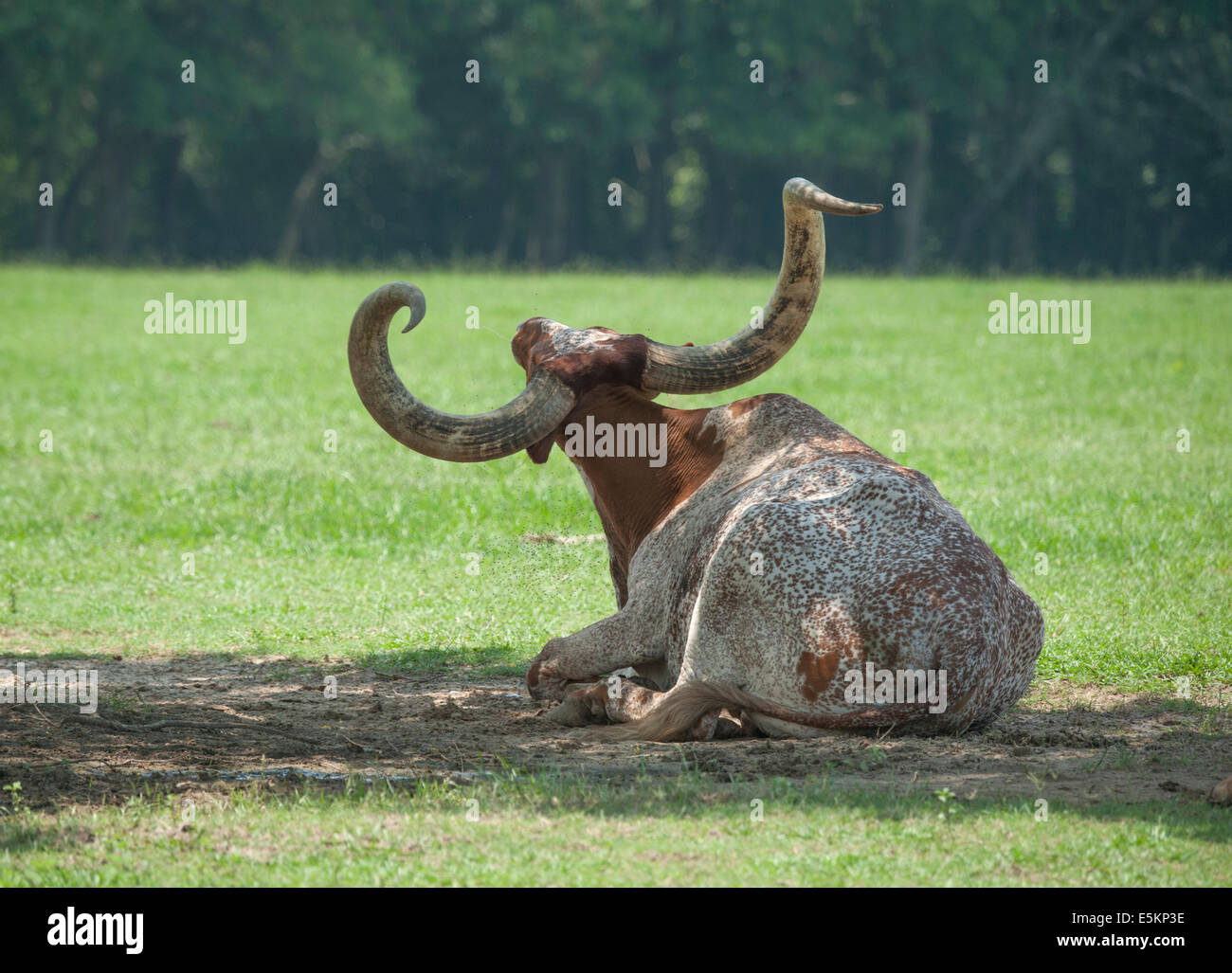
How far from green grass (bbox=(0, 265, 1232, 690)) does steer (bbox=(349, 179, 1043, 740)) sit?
1.88 m

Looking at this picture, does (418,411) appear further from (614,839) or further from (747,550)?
(614,839)

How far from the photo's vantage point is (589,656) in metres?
7.78

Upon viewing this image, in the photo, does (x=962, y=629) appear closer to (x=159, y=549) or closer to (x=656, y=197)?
(x=159, y=549)

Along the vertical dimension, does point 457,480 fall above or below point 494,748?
above

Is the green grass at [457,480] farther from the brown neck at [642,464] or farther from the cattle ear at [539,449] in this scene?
the cattle ear at [539,449]

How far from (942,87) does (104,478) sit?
45499 mm

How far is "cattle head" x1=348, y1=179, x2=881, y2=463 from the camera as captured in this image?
7.58 meters

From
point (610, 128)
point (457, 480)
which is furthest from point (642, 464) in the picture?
point (610, 128)

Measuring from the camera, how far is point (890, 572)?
22.5 ft

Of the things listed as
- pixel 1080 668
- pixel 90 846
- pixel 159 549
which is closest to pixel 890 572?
pixel 1080 668

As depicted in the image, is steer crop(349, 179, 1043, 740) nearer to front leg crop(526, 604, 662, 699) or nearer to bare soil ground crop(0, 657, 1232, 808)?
front leg crop(526, 604, 662, 699)

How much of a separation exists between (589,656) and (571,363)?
1.53 metres

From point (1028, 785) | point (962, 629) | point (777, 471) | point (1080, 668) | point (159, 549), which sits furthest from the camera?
point (159, 549)

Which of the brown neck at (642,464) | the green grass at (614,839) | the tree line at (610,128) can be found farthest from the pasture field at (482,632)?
the tree line at (610,128)
